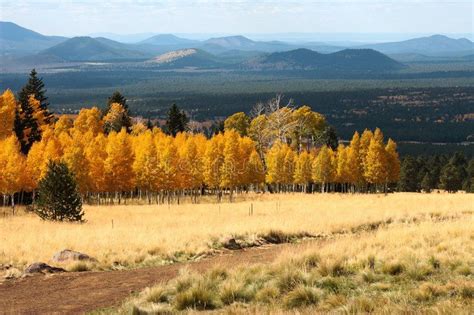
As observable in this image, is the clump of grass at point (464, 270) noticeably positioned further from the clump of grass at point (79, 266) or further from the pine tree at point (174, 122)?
the pine tree at point (174, 122)

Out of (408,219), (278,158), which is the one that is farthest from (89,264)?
(278,158)

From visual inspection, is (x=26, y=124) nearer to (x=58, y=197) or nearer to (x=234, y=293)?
(x=58, y=197)

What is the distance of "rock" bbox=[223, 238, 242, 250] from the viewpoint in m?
21.7

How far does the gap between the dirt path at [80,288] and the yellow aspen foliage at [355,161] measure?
195 ft

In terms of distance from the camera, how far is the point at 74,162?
2437 inches

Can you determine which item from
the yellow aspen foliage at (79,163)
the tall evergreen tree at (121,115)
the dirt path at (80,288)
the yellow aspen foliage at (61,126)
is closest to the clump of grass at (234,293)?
the dirt path at (80,288)

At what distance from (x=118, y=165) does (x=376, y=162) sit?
31.4 meters

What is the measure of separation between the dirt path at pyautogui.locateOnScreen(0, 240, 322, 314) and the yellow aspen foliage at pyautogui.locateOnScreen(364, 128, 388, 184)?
185 ft

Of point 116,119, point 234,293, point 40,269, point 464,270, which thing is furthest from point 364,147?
point 234,293

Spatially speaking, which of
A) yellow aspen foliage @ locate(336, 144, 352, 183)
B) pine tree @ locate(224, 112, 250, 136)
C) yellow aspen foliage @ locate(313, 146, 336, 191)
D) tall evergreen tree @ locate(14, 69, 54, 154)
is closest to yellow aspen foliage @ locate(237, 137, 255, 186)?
yellow aspen foliage @ locate(313, 146, 336, 191)

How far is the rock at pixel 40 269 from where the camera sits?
674 inches

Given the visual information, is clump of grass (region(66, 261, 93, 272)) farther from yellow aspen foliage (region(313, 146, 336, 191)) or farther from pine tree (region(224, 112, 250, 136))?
pine tree (region(224, 112, 250, 136))

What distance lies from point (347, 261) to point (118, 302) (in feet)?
18.7

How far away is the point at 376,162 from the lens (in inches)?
2872
